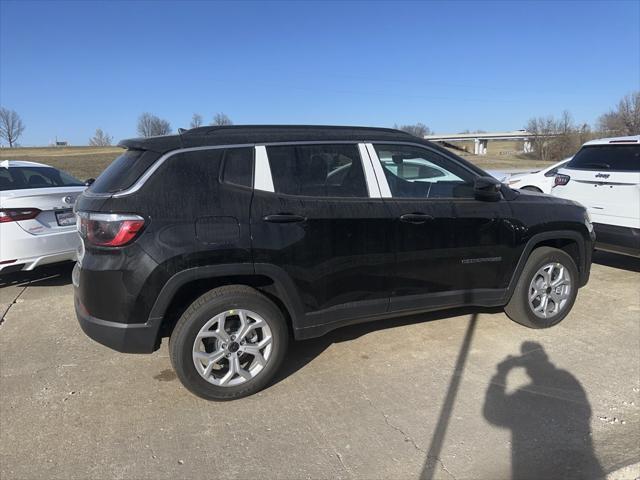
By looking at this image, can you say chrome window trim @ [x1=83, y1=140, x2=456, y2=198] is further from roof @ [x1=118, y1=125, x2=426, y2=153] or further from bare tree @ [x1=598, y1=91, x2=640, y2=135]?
bare tree @ [x1=598, y1=91, x2=640, y2=135]

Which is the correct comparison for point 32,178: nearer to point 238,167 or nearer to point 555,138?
point 238,167

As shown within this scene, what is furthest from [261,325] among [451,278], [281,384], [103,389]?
[451,278]

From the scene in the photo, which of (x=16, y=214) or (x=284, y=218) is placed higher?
(x=16, y=214)

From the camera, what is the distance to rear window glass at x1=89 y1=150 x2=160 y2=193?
318 centimetres

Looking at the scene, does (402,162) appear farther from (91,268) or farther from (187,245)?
(91,268)

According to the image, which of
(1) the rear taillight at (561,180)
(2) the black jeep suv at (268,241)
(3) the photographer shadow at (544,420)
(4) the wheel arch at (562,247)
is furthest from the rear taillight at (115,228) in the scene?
(1) the rear taillight at (561,180)

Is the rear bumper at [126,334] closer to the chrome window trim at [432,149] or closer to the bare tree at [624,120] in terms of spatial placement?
the chrome window trim at [432,149]

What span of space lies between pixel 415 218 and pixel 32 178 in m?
5.33

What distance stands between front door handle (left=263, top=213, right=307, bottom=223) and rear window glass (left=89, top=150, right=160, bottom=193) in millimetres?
844

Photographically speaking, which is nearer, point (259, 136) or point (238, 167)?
point (238, 167)

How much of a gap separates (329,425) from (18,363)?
8.83ft

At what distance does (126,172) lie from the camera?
10.7 ft

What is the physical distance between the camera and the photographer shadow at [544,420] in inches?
107

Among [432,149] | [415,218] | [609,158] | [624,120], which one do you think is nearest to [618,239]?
[609,158]
